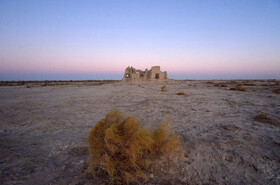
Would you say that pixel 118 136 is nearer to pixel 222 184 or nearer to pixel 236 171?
pixel 222 184

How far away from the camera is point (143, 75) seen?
33938 millimetres

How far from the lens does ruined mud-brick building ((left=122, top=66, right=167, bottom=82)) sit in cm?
3209

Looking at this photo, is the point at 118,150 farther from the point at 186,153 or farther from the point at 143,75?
the point at 143,75

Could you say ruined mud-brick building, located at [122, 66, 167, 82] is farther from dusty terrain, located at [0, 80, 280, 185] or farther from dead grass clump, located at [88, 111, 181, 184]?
dead grass clump, located at [88, 111, 181, 184]

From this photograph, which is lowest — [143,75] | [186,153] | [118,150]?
[186,153]

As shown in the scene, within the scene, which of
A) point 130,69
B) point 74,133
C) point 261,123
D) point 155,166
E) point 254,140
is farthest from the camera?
point 130,69

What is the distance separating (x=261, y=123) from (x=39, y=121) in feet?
21.9

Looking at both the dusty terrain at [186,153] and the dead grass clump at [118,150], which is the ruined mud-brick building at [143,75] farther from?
the dead grass clump at [118,150]

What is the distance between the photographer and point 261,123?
4227mm

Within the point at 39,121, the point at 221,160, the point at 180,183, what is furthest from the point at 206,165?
the point at 39,121

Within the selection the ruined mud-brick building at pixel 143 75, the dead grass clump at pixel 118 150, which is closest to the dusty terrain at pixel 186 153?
the dead grass clump at pixel 118 150

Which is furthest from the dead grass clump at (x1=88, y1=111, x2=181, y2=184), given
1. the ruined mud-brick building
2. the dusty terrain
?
the ruined mud-brick building

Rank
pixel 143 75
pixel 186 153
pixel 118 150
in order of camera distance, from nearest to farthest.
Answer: pixel 118 150, pixel 186 153, pixel 143 75

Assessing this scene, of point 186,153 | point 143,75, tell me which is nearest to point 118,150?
point 186,153
